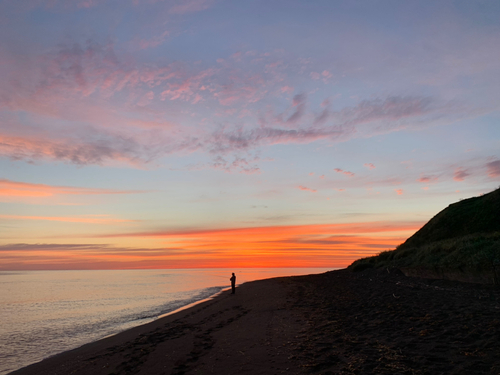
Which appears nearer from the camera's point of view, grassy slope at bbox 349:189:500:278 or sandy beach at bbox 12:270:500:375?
sandy beach at bbox 12:270:500:375

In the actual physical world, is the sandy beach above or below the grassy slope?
below

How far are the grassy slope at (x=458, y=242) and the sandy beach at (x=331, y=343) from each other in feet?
12.1

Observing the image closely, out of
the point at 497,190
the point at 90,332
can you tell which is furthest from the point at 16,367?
the point at 497,190

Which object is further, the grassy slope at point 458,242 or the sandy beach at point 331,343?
the grassy slope at point 458,242

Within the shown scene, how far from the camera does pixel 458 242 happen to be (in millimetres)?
25328

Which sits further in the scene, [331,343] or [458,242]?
[458,242]

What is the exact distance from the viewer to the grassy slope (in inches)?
777

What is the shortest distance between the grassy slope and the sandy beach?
12.1 feet

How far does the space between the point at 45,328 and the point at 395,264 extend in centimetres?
3181

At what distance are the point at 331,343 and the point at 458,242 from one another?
21.6 metres

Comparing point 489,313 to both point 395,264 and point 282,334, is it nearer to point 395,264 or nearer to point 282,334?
point 282,334

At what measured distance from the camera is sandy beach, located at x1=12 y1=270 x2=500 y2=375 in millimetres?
7477

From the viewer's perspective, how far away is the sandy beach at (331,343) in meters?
7.48

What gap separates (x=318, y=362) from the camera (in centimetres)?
802
